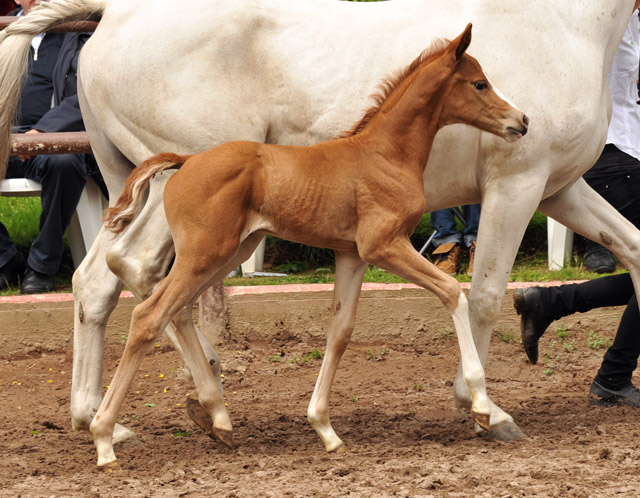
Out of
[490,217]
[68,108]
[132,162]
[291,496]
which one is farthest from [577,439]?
[68,108]

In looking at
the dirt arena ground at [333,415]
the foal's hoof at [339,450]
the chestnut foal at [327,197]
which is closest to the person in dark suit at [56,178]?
the dirt arena ground at [333,415]

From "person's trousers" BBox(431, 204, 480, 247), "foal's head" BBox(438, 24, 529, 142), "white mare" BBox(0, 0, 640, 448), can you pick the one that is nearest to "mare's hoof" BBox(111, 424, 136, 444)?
"white mare" BBox(0, 0, 640, 448)

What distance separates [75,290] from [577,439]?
96.1 inches

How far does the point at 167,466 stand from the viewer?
12.8ft

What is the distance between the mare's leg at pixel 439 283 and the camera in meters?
3.84

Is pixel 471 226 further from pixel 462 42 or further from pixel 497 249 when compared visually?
pixel 462 42

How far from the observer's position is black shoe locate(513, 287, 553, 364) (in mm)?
5047

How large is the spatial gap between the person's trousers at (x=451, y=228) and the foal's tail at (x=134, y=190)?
349cm

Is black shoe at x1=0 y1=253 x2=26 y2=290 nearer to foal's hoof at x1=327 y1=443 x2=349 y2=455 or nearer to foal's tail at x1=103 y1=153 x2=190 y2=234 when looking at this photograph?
foal's tail at x1=103 y1=153 x2=190 y2=234

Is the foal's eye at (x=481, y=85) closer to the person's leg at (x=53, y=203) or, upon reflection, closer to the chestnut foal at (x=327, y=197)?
the chestnut foal at (x=327, y=197)

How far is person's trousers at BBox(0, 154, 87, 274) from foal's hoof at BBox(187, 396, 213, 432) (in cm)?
253

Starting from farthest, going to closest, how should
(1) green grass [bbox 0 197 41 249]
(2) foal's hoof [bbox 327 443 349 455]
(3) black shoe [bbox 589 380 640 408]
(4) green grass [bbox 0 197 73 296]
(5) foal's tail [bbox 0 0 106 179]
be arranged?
(1) green grass [bbox 0 197 41 249], (4) green grass [bbox 0 197 73 296], (3) black shoe [bbox 589 380 640 408], (5) foal's tail [bbox 0 0 106 179], (2) foal's hoof [bbox 327 443 349 455]

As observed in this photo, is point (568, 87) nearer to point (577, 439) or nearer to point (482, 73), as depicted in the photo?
point (482, 73)

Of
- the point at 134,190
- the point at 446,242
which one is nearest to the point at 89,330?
the point at 134,190
